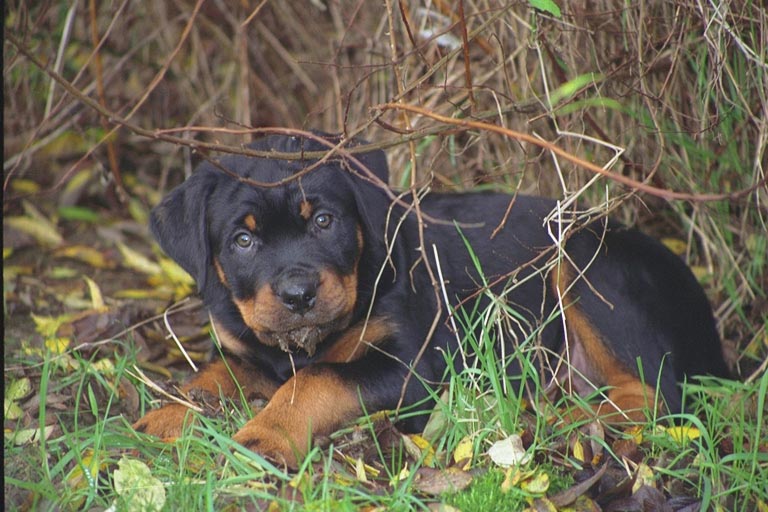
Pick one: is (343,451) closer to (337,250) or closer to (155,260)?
(337,250)

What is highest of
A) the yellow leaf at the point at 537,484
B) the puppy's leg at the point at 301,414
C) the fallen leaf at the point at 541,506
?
the puppy's leg at the point at 301,414

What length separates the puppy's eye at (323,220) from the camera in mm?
3490

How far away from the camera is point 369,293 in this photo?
359 cm

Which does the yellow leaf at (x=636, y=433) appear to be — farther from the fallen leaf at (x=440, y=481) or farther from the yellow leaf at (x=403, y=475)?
the yellow leaf at (x=403, y=475)

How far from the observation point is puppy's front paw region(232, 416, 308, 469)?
9.70ft

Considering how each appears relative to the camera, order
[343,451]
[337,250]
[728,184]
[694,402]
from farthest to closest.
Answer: [728,184], [694,402], [337,250], [343,451]

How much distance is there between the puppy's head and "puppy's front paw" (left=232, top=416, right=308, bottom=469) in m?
0.40

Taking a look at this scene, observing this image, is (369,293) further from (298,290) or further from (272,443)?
(272,443)

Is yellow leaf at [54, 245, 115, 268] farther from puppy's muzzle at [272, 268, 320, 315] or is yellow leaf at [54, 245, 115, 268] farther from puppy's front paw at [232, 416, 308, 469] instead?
puppy's front paw at [232, 416, 308, 469]

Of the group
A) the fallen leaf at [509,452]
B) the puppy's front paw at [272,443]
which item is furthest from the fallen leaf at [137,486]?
the fallen leaf at [509,452]

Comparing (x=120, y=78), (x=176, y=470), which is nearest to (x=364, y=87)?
(x=120, y=78)

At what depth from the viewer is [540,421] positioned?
3.21m

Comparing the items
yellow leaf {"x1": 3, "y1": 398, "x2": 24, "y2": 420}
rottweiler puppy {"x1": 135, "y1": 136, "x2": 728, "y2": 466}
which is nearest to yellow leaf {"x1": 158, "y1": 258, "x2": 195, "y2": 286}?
rottweiler puppy {"x1": 135, "y1": 136, "x2": 728, "y2": 466}

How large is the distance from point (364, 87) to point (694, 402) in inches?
95.5
